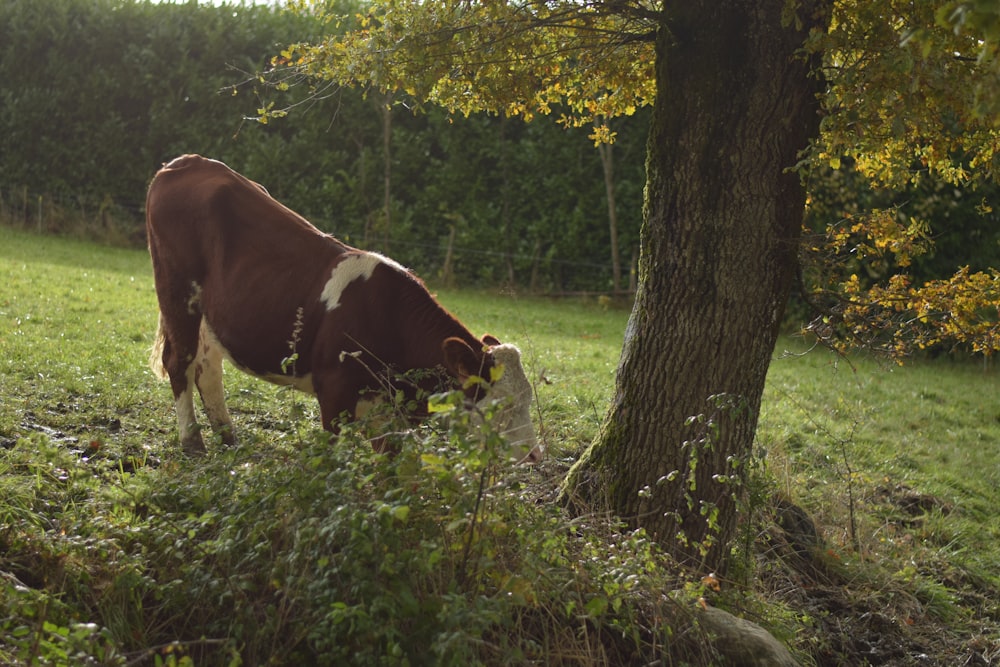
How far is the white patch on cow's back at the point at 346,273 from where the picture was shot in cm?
550

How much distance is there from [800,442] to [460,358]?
4.21 meters

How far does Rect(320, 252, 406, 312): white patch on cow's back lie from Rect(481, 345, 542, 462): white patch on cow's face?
33.2 inches

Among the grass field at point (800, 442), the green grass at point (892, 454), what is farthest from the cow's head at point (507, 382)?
the green grass at point (892, 454)

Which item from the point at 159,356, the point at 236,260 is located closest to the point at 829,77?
the point at 236,260

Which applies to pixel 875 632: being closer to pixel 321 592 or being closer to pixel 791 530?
pixel 791 530

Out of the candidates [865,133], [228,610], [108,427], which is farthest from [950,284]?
[108,427]

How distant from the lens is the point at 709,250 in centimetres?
468

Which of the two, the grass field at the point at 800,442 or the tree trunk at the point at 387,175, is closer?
the grass field at the point at 800,442

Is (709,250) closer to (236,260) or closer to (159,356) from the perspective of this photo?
(236,260)

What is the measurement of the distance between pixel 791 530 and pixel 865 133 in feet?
8.42

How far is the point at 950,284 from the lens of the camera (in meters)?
5.31

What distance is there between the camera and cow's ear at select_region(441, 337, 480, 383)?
4.90m

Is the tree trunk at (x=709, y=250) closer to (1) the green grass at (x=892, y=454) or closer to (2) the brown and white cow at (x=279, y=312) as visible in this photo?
(2) the brown and white cow at (x=279, y=312)

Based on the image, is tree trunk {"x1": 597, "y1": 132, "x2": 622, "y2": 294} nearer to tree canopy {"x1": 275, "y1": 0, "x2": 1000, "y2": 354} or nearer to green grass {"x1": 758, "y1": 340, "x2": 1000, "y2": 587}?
green grass {"x1": 758, "y1": 340, "x2": 1000, "y2": 587}
